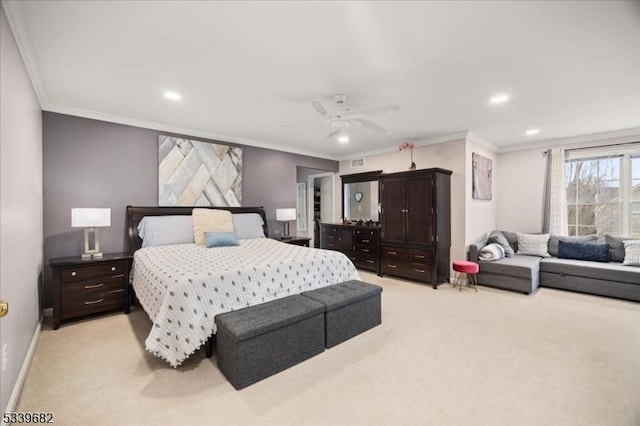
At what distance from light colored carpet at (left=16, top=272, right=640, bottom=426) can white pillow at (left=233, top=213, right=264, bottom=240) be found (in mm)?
1910

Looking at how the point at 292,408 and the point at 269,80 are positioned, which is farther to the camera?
the point at 269,80

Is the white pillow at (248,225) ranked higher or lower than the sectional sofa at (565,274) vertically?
higher

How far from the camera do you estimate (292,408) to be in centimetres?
183

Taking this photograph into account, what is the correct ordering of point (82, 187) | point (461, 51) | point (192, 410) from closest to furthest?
point (192, 410) < point (461, 51) < point (82, 187)

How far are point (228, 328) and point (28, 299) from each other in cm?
189

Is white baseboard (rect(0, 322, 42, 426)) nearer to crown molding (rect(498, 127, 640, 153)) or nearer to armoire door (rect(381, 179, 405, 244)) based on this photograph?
armoire door (rect(381, 179, 405, 244))

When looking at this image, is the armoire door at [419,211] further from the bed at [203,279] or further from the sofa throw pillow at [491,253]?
the bed at [203,279]

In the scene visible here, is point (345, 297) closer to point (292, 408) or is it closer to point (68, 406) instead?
point (292, 408)

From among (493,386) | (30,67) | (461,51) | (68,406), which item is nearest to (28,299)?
(68,406)

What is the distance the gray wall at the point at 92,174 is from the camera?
3438mm

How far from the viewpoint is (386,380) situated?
212cm

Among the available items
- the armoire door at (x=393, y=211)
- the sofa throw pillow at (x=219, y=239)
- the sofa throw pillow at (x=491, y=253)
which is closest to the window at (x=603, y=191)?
the sofa throw pillow at (x=491, y=253)

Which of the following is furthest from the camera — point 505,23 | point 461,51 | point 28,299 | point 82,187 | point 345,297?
point 82,187

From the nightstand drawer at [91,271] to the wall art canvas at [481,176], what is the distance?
18.3 feet
